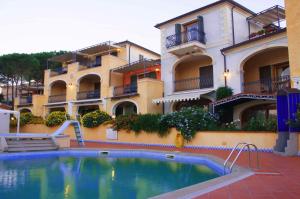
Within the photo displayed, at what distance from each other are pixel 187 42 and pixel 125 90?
9.14 metres

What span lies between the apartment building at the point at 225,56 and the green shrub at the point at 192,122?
5.83ft

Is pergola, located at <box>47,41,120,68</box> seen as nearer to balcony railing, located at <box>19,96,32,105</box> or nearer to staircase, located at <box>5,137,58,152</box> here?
balcony railing, located at <box>19,96,32,105</box>

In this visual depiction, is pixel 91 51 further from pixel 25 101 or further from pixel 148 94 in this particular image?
pixel 25 101

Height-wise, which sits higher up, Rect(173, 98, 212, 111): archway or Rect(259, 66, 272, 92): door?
Rect(259, 66, 272, 92): door

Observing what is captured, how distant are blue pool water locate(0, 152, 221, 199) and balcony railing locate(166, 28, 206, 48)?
1242 cm

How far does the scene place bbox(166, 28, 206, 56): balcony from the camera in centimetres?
2339

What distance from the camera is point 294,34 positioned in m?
14.4

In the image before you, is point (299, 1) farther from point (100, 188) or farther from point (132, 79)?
point (132, 79)

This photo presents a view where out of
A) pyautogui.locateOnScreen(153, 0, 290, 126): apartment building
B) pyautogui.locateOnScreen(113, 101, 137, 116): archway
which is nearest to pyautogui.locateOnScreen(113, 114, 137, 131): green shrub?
pyautogui.locateOnScreen(153, 0, 290, 126): apartment building

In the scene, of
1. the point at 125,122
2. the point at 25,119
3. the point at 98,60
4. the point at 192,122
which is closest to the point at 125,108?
the point at 98,60

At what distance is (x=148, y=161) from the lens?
14.8m

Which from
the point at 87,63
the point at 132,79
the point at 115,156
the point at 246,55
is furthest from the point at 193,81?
the point at 87,63

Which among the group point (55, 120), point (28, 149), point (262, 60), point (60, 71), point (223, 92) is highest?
point (60, 71)

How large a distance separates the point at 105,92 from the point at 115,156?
49.4 feet
